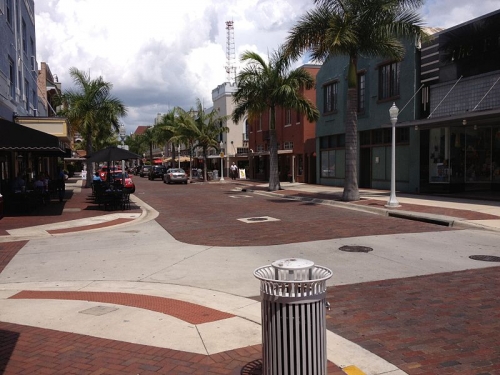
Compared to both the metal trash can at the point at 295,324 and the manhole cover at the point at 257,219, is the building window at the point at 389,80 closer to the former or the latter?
the manhole cover at the point at 257,219

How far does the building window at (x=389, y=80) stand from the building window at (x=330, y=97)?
541 centimetres

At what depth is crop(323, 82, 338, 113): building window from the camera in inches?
1238

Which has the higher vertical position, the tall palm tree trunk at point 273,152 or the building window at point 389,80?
the building window at point 389,80

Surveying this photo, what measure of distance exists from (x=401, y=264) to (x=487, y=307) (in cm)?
256

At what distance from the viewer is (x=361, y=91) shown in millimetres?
28094

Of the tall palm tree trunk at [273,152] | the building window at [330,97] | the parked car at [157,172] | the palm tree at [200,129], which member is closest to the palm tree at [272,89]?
the tall palm tree trunk at [273,152]

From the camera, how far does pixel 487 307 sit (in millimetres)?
5895

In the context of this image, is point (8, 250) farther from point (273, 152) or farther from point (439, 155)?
point (273, 152)

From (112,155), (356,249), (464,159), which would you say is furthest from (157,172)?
(356,249)

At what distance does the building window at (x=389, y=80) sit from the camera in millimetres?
24656

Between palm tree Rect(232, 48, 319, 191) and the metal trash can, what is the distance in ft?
78.8

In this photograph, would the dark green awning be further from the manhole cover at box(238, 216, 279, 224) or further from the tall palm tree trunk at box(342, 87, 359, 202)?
the tall palm tree trunk at box(342, 87, 359, 202)

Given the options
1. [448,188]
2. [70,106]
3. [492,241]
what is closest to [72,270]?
[492,241]

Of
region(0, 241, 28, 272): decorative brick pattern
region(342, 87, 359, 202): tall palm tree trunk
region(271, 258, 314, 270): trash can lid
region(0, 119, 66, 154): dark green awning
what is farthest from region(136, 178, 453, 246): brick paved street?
region(271, 258, 314, 270): trash can lid
